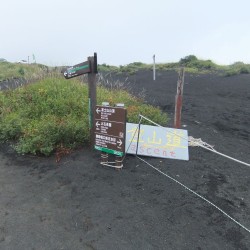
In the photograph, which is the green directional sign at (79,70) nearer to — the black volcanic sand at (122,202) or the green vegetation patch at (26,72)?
the black volcanic sand at (122,202)

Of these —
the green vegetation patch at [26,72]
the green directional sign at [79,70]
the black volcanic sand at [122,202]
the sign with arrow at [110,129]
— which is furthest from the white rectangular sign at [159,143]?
the green vegetation patch at [26,72]

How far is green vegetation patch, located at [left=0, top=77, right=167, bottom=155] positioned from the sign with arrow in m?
0.81

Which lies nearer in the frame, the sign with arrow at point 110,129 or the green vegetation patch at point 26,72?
the sign with arrow at point 110,129

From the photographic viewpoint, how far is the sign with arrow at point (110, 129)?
5.16 metres

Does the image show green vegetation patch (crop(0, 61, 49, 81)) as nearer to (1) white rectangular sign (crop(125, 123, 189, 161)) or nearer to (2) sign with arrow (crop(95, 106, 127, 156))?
(2) sign with arrow (crop(95, 106, 127, 156))

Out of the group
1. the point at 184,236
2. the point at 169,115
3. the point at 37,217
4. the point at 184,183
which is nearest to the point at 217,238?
the point at 184,236

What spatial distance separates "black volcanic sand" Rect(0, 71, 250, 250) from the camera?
140 inches

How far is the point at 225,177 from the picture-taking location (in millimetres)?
4992

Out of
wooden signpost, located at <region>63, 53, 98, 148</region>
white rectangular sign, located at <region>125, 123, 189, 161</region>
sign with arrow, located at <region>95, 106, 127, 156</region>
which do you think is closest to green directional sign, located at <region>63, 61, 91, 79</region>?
wooden signpost, located at <region>63, 53, 98, 148</region>

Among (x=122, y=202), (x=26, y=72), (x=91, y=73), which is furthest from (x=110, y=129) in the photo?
(x=26, y=72)

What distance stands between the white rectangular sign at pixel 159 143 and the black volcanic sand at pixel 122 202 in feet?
0.42

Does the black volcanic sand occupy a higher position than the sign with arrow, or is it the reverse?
the sign with arrow

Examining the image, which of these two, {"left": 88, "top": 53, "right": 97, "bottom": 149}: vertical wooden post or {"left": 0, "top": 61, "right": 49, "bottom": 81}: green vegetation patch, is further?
{"left": 0, "top": 61, "right": 49, "bottom": 81}: green vegetation patch

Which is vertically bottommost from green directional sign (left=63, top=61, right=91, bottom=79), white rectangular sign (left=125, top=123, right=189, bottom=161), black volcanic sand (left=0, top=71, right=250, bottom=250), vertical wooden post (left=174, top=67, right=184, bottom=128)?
black volcanic sand (left=0, top=71, right=250, bottom=250)
